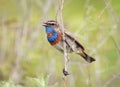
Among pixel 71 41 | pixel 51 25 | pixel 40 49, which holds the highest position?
pixel 51 25

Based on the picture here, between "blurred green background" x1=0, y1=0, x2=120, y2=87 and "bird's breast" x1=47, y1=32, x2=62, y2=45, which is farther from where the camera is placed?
"blurred green background" x1=0, y1=0, x2=120, y2=87

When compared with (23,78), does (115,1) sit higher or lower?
higher

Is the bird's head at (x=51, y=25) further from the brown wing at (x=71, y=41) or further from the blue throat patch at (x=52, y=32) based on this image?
the brown wing at (x=71, y=41)

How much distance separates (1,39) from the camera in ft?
31.9

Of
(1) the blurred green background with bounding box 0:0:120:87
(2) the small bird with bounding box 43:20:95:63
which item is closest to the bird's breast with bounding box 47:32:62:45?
(2) the small bird with bounding box 43:20:95:63

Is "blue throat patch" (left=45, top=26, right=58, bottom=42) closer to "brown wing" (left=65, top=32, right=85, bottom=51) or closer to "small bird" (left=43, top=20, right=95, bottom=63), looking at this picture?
"small bird" (left=43, top=20, right=95, bottom=63)

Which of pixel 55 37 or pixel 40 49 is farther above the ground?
pixel 55 37

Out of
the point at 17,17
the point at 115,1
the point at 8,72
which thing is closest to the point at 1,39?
the point at 17,17

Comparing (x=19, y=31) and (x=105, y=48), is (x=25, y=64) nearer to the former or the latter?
(x=19, y=31)

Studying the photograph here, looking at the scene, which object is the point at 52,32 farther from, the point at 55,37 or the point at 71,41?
the point at 71,41

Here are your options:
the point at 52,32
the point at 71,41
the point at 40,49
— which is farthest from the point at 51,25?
the point at 40,49

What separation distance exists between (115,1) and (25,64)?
181 centimetres

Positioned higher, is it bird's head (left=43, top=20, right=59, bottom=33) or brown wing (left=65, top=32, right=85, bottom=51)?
bird's head (left=43, top=20, right=59, bottom=33)

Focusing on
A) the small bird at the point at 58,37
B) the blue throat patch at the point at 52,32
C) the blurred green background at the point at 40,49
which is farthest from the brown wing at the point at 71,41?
the blurred green background at the point at 40,49
